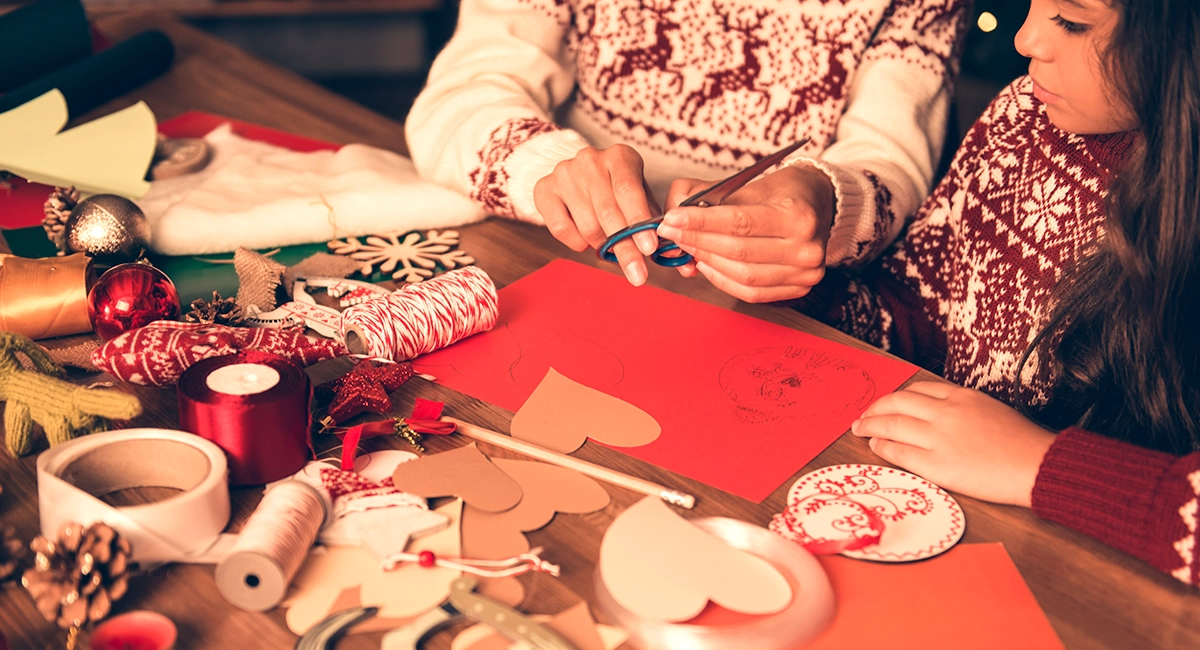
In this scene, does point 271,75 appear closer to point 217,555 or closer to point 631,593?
→ point 217,555

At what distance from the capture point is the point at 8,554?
1.85 feet

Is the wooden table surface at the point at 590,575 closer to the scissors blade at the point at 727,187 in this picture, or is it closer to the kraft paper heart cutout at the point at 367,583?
the kraft paper heart cutout at the point at 367,583

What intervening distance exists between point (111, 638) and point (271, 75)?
1168 mm

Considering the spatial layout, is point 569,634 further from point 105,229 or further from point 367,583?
point 105,229

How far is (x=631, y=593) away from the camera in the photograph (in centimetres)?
58

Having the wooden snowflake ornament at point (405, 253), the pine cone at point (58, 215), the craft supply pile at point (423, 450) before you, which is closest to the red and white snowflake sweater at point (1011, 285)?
the craft supply pile at point (423, 450)

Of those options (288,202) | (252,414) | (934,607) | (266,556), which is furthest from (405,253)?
(934,607)

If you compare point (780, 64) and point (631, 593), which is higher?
point (780, 64)

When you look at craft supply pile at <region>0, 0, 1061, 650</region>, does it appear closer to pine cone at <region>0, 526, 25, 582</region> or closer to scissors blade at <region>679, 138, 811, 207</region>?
pine cone at <region>0, 526, 25, 582</region>

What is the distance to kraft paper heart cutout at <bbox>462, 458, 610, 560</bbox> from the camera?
62 cm

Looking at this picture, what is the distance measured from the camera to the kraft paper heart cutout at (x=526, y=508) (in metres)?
0.62

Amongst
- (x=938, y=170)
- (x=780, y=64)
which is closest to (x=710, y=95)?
(x=780, y=64)

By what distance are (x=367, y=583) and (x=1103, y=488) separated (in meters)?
0.53

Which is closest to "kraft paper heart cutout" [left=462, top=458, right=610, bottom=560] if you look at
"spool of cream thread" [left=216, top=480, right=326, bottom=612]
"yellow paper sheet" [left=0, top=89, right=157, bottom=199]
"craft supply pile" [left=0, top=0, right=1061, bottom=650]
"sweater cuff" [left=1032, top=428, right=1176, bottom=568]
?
"craft supply pile" [left=0, top=0, right=1061, bottom=650]
